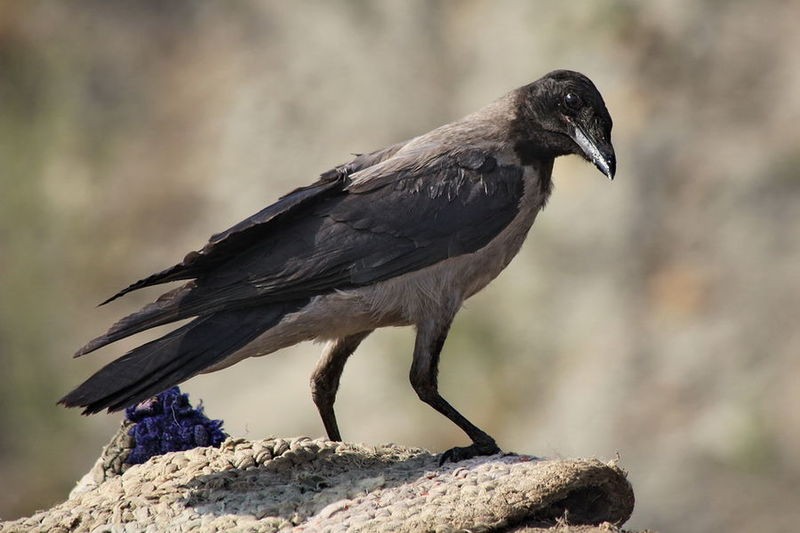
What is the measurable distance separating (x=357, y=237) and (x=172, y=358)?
0.92 metres

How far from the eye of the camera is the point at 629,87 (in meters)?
11.5

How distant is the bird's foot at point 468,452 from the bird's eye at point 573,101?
5.03 feet

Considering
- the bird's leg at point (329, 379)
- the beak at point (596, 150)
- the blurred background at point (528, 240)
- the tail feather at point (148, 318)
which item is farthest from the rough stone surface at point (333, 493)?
the blurred background at point (528, 240)

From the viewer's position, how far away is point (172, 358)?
4.82 metres

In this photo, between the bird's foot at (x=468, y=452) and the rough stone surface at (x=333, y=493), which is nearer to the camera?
the rough stone surface at (x=333, y=493)

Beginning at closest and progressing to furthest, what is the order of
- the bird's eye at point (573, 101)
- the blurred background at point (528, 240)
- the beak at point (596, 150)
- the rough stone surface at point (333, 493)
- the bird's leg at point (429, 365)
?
1. the rough stone surface at point (333, 493)
2. the bird's leg at point (429, 365)
3. the beak at point (596, 150)
4. the bird's eye at point (573, 101)
5. the blurred background at point (528, 240)

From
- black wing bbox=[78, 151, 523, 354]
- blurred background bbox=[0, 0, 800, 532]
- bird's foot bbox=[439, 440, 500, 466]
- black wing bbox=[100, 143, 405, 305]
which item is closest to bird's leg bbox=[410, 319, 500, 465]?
bird's foot bbox=[439, 440, 500, 466]

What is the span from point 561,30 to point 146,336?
4.89 meters

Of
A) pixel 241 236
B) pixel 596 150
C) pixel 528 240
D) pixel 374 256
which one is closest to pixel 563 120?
pixel 596 150

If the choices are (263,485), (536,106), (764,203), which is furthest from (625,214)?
(263,485)

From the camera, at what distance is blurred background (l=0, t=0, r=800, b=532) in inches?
407

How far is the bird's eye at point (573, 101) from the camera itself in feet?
18.3

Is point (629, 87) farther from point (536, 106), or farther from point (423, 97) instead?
point (536, 106)

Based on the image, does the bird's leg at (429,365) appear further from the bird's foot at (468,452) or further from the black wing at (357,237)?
the black wing at (357,237)
